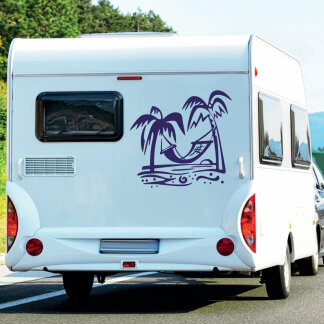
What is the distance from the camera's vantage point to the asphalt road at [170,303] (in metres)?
10.2

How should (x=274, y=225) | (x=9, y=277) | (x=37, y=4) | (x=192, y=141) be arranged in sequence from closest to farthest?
(x=192, y=141) < (x=274, y=225) < (x=9, y=277) < (x=37, y=4)

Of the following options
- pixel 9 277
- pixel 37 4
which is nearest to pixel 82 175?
pixel 9 277

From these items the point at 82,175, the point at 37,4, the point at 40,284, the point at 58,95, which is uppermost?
the point at 37,4

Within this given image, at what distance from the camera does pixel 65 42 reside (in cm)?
1079

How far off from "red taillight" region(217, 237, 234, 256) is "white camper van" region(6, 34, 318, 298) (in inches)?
0.5

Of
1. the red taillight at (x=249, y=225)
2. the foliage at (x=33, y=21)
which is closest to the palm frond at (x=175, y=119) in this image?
the red taillight at (x=249, y=225)

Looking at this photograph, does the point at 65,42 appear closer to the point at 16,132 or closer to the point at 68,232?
the point at 16,132

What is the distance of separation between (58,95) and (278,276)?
3.28 metres

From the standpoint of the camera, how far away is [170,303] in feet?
38.2

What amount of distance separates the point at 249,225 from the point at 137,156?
1380 millimetres

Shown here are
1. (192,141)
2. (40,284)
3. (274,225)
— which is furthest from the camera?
(40,284)

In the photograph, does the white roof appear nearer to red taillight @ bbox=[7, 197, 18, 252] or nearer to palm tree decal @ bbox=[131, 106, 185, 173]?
palm tree decal @ bbox=[131, 106, 185, 173]

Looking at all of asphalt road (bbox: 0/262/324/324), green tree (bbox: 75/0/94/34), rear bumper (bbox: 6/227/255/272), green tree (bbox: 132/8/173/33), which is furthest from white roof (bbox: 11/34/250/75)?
green tree (bbox: 132/8/173/33)

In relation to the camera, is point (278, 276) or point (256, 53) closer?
point (256, 53)
